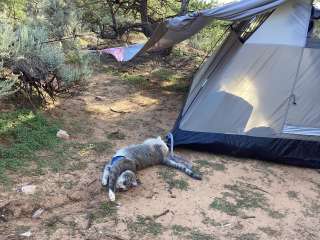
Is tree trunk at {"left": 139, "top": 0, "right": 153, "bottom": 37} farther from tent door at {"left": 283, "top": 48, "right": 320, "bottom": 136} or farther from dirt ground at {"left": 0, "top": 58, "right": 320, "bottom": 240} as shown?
tent door at {"left": 283, "top": 48, "right": 320, "bottom": 136}

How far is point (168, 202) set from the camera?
398 cm

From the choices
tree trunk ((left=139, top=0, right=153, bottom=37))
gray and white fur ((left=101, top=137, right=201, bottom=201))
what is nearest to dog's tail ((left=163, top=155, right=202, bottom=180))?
gray and white fur ((left=101, top=137, right=201, bottom=201))

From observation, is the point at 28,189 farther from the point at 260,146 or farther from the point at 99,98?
the point at 99,98

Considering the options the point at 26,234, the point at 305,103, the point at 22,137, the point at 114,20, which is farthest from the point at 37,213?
the point at 114,20

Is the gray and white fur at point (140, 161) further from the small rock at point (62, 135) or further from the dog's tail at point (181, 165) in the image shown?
the small rock at point (62, 135)

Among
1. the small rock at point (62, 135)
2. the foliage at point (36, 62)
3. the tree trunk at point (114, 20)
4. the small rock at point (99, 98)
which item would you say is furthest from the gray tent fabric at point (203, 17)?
the tree trunk at point (114, 20)

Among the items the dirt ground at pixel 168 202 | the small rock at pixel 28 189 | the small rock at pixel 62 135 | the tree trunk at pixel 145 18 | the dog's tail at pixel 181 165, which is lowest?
the dirt ground at pixel 168 202

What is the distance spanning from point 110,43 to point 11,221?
6.38 m

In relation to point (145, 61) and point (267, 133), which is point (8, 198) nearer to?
point (267, 133)

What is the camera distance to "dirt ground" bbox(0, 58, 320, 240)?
11.6 ft

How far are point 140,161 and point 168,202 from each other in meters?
0.59

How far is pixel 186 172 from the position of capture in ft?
14.8

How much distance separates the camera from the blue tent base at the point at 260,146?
5.01 metres

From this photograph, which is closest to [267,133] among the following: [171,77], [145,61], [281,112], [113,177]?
[281,112]
